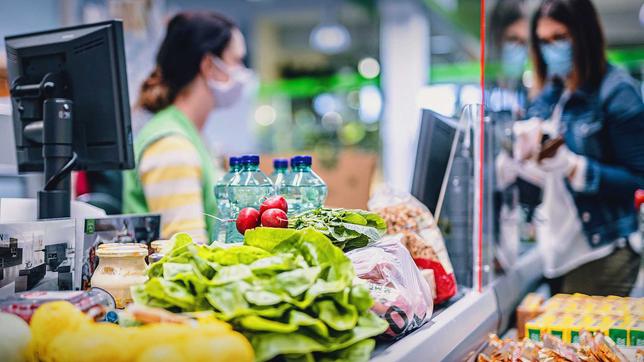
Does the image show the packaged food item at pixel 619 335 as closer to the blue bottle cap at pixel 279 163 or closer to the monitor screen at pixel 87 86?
the blue bottle cap at pixel 279 163

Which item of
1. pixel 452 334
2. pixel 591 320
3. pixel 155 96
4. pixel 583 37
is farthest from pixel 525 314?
pixel 155 96

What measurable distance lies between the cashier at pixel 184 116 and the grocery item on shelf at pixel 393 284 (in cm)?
113

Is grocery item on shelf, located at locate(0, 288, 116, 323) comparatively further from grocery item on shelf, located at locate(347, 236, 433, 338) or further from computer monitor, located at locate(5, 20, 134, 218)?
computer monitor, located at locate(5, 20, 134, 218)

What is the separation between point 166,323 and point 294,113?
12448 mm

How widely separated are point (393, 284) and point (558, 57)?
222 cm

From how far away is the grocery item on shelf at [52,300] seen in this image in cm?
125

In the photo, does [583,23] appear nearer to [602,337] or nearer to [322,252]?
[602,337]

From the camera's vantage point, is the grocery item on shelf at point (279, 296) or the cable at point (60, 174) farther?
the cable at point (60, 174)

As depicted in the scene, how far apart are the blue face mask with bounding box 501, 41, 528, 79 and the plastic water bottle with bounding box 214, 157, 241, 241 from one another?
5.79 ft

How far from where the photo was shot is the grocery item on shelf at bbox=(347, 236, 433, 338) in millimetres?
1453

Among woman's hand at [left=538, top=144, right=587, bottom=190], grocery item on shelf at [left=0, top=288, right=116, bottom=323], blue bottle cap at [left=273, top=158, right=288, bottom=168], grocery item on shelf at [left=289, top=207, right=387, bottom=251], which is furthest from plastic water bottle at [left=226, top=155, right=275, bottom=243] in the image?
woman's hand at [left=538, top=144, right=587, bottom=190]

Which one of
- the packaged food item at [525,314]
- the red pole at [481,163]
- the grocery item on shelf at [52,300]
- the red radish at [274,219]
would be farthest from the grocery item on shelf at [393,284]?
the packaged food item at [525,314]

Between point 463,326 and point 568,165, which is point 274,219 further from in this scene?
point 568,165

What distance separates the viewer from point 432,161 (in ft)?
7.19
